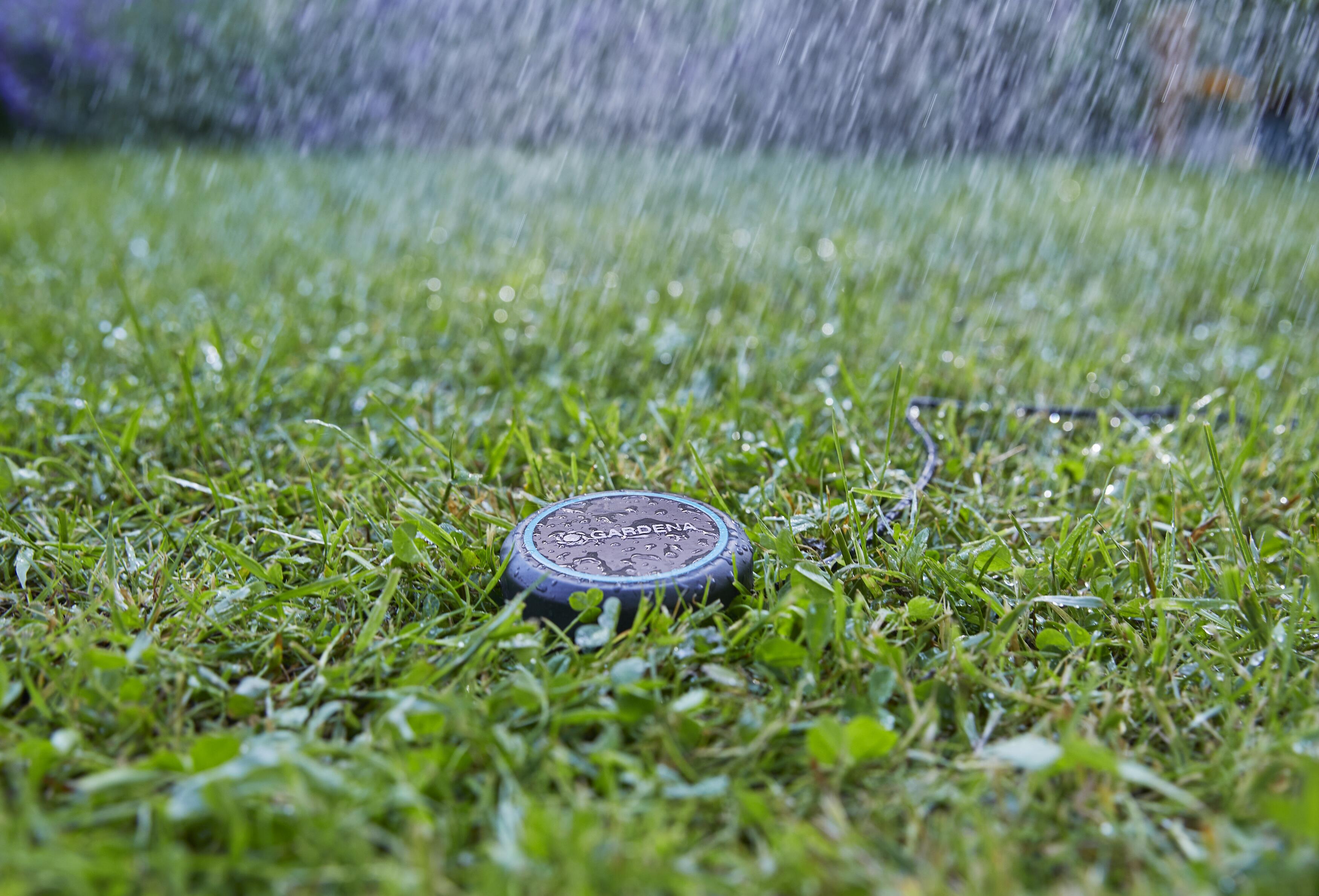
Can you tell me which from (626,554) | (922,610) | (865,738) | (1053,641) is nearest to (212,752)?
(626,554)

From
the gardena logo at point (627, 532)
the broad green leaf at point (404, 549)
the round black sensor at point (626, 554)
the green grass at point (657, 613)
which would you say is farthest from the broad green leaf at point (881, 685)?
the broad green leaf at point (404, 549)

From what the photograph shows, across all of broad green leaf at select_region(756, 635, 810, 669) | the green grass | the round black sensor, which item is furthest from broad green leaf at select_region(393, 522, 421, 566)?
broad green leaf at select_region(756, 635, 810, 669)

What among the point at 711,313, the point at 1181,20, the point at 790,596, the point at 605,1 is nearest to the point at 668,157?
the point at 605,1

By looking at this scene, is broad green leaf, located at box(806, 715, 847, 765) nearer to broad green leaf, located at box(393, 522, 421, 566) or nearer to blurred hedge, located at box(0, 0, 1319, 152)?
broad green leaf, located at box(393, 522, 421, 566)

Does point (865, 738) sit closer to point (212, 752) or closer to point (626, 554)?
point (626, 554)

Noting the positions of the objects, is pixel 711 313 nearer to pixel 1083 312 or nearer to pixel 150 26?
pixel 1083 312

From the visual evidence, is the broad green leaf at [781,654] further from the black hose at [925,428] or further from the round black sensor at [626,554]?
the black hose at [925,428]

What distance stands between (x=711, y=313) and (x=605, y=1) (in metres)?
7.14

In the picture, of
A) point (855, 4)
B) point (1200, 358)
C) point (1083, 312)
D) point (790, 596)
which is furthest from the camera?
point (855, 4)

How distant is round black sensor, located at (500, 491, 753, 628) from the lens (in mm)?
1331

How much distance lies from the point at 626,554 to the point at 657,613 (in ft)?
0.47

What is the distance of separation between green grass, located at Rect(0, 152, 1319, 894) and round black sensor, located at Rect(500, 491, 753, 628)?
4 centimetres

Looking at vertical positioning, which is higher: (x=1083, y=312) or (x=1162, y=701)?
(x=1083, y=312)

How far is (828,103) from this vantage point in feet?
27.5
